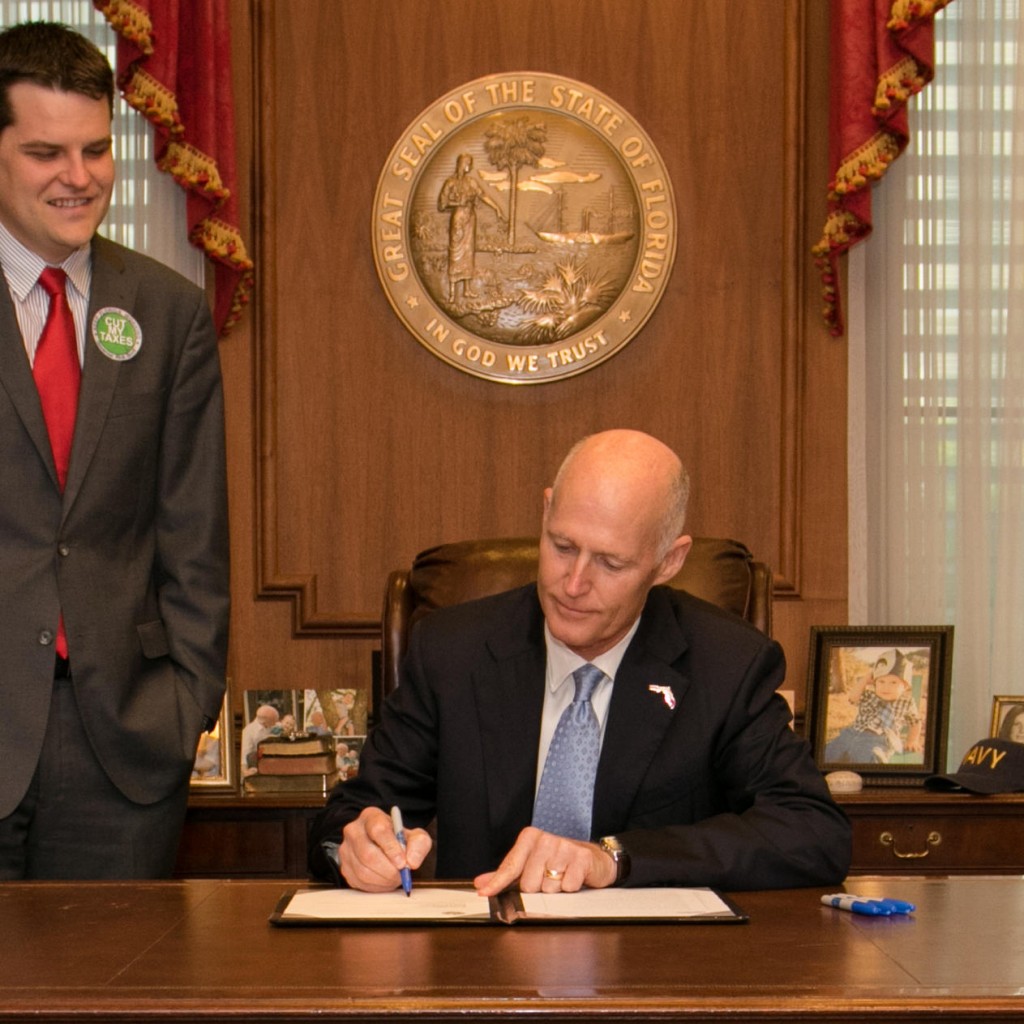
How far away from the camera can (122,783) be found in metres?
2.50

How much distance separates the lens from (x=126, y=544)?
2584 millimetres

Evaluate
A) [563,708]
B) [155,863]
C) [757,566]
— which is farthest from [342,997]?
[757,566]

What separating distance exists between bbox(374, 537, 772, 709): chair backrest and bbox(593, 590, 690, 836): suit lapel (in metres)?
0.42

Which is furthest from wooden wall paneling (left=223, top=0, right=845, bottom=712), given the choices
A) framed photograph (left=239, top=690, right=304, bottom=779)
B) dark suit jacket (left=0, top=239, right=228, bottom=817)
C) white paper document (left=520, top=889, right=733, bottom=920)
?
white paper document (left=520, top=889, right=733, bottom=920)

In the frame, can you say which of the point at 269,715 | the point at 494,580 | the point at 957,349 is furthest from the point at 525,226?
the point at 494,580

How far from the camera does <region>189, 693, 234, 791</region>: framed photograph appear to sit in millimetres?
3684

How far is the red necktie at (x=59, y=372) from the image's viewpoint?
2541 millimetres

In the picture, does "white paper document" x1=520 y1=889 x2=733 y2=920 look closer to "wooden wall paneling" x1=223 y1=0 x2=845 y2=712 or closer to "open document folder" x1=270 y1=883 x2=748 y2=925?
"open document folder" x1=270 y1=883 x2=748 y2=925

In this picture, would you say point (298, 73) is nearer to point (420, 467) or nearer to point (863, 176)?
point (420, 467)

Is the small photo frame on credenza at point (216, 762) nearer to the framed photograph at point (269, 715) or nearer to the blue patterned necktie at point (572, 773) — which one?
the framed photograph at point (269, 715)

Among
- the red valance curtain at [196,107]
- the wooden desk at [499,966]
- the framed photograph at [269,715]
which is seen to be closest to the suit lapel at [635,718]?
the wooden desk at [499,966]

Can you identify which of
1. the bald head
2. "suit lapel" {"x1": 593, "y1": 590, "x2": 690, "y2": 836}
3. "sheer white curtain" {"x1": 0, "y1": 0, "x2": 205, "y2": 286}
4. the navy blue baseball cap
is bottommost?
the navy blue baseball cap

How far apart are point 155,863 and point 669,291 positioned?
2.28 m

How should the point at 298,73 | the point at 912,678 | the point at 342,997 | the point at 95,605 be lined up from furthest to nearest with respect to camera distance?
the point at 298,73, the point at 912,678, the point at 95,605, the point at 342,997
